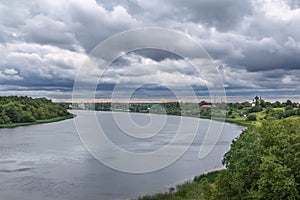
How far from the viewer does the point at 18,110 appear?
66188 mm

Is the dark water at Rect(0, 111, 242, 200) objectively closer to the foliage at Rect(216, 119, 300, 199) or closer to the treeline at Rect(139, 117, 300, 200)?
the treeline at Rect(139, 117, 300, 200)

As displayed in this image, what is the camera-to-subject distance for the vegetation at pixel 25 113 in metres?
62.6

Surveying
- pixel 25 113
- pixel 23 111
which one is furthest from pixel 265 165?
pixel 23 111

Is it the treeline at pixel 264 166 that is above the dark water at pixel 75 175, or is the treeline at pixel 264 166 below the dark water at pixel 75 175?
above

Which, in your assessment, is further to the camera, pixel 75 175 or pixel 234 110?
pixel 234 110

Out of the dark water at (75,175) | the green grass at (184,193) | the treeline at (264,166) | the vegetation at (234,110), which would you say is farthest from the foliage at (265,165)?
the vegetation at (234,110)

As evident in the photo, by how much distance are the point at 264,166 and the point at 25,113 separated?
62227mm

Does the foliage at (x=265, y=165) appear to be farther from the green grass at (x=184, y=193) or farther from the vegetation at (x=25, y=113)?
the vegetation at (x=25, y=113)

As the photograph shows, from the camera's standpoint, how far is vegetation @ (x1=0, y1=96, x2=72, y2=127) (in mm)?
62575

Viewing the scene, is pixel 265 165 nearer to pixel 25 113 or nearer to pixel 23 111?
pixel 25 113

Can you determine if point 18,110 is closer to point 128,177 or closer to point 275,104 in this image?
point 128,177

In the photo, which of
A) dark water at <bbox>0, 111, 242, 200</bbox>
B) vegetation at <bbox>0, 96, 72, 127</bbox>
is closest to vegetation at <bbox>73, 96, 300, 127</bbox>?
vegetation at <bbox>0, 96, 72, 127</bbox>

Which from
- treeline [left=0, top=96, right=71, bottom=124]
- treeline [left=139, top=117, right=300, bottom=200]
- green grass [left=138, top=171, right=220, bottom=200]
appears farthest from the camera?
treeline [left=0, top=96, right=71, bottom=124]

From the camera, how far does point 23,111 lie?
221 ft
